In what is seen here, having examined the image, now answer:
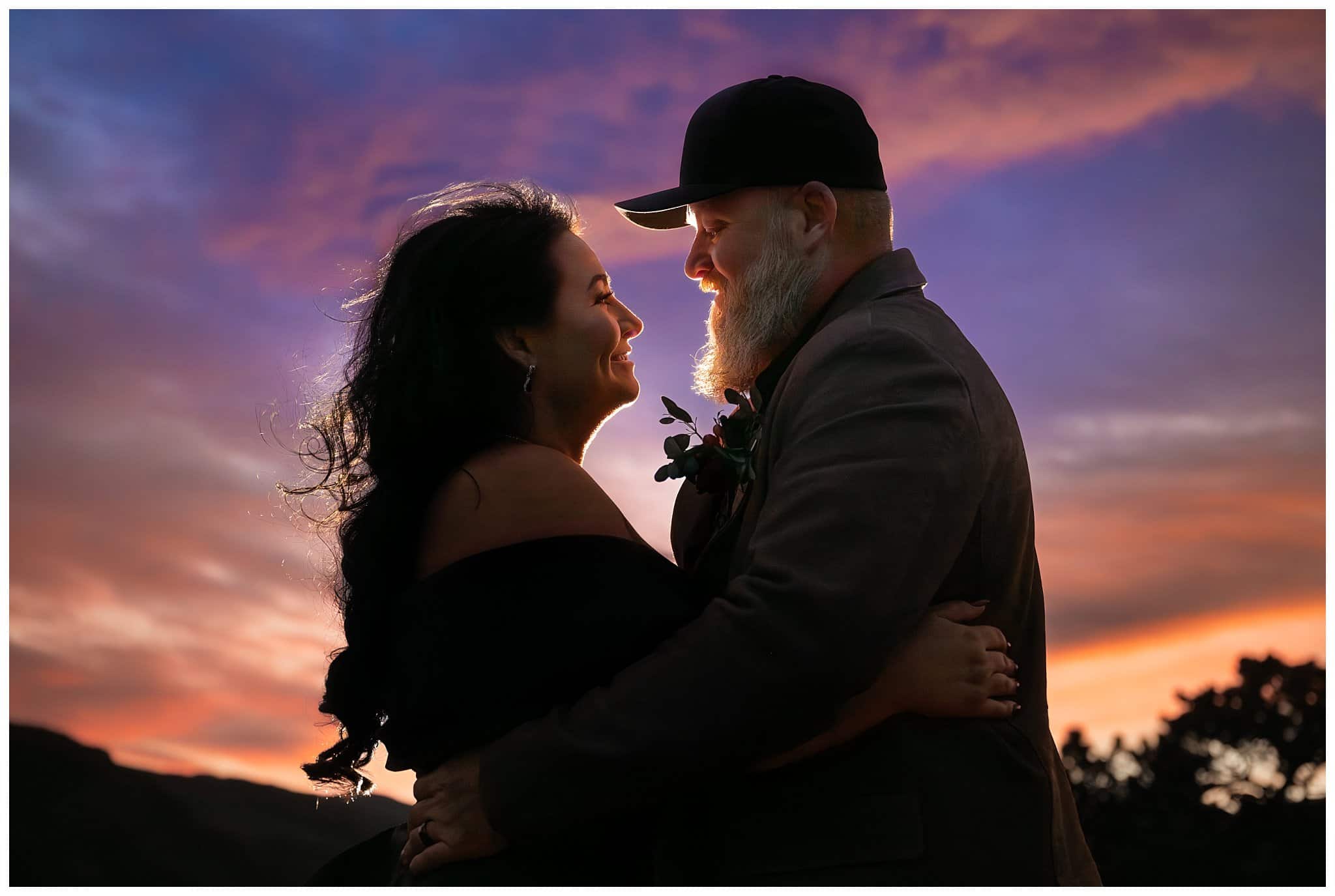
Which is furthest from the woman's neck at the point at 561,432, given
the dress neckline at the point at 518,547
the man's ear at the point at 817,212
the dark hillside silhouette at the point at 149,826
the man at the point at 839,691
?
the dark hillside silhouette at the point at 149,826

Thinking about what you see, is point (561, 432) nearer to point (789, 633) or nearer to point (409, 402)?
point (409, 402)

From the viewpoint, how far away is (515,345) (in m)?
3.63

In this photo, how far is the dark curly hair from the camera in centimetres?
334

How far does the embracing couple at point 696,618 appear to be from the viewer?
2.72m

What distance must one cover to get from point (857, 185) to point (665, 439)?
1.12 metres

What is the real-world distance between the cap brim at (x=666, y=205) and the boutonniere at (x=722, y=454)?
0.76 m

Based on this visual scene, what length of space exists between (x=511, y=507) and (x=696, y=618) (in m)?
0.60

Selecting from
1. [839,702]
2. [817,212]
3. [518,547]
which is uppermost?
[817,212]

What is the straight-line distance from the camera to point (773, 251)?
3.87 meters

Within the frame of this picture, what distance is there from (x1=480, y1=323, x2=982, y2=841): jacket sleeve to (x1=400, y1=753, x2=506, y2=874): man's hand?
0.26 feet

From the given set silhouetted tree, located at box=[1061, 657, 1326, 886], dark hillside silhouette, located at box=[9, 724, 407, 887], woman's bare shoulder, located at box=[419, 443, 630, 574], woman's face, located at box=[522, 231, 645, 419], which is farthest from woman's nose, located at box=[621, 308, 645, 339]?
silhouetted tree, located at box=[1061, 657, 1326, 886]

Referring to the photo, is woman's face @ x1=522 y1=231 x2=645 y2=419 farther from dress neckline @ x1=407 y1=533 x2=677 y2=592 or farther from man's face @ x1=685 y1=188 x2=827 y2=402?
dress neckline @ x1=407 y1=533 x2=677 y2=592

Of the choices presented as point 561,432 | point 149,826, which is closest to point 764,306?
point 561,432

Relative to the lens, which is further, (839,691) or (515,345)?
(515,345)
